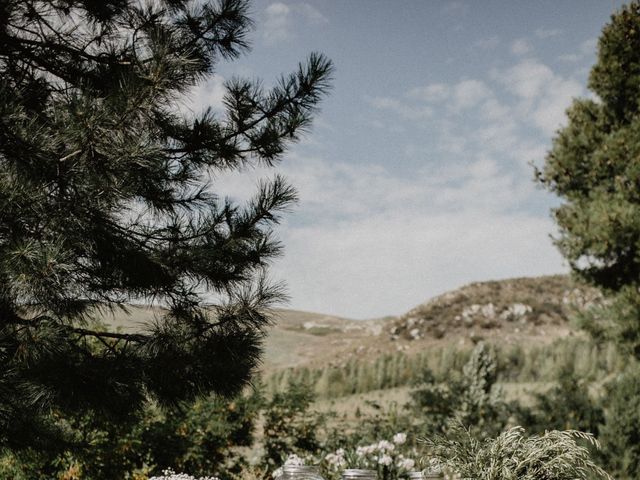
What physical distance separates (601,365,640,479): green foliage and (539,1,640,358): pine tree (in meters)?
1.69

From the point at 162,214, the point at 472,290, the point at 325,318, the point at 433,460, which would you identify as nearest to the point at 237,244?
the point at 162,214

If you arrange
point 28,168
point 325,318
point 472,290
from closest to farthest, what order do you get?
point 28,168 < point 472,290 < point 325,318

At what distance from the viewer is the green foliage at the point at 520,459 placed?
6.33 ft

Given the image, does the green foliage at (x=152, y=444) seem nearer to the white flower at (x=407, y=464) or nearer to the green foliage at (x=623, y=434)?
the white flower at (x=407, y=464)

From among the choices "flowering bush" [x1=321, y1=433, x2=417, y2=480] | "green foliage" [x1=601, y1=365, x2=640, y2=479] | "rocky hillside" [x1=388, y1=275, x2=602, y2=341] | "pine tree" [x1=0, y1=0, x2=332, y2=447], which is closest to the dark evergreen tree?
"green foliage" [x1=601, y1=365, x2=640, y2=479]

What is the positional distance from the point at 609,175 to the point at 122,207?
6959 mm

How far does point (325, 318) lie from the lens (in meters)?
39.6

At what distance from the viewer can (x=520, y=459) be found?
199 cm

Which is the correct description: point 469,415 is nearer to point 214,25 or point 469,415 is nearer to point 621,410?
point 621,410

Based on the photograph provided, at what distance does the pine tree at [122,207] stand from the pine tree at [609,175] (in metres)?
4.92

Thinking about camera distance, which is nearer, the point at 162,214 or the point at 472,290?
the point at 162,214

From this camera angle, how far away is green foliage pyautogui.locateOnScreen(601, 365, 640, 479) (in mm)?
5676

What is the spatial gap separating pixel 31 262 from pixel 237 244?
1591 millimetres

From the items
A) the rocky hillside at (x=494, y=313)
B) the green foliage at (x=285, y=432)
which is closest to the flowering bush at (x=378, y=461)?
the green foliage at (x=285, y=432)
